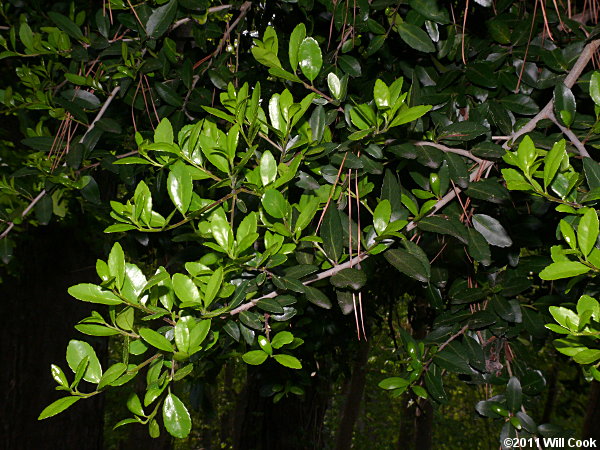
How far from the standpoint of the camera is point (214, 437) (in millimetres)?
14234

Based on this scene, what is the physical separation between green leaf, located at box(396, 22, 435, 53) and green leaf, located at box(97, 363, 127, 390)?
918 millimetres

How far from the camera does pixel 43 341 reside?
12.2 ft

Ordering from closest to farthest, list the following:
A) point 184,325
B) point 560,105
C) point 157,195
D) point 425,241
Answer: point 184,325
point 560,105
point 157,195
point 425,241

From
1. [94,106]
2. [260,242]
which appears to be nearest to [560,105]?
[260,242]

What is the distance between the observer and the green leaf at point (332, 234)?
0.97 m

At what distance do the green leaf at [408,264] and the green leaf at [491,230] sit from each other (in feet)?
0.80

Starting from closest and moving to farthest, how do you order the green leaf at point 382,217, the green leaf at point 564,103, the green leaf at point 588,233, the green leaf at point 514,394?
the green leaf at point 588,233 → the green leaf at point 382,217 → the green leaf at point 564,103 → the green leaf at point 514,394

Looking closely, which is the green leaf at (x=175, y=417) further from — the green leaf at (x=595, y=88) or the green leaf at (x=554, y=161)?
the green leaf at (x=595, y=88)

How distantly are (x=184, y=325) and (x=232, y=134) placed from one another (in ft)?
1.00

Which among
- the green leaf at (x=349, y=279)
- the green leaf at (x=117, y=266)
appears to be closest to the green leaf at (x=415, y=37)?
the green leaf at (x=349, y=279)

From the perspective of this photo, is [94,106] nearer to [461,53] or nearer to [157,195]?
[157,195]

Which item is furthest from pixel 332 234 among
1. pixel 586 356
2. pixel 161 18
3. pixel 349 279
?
pixel 161 18

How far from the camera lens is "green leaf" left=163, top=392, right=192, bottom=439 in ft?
2.55

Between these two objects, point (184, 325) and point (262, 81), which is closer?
point (184, 325)
